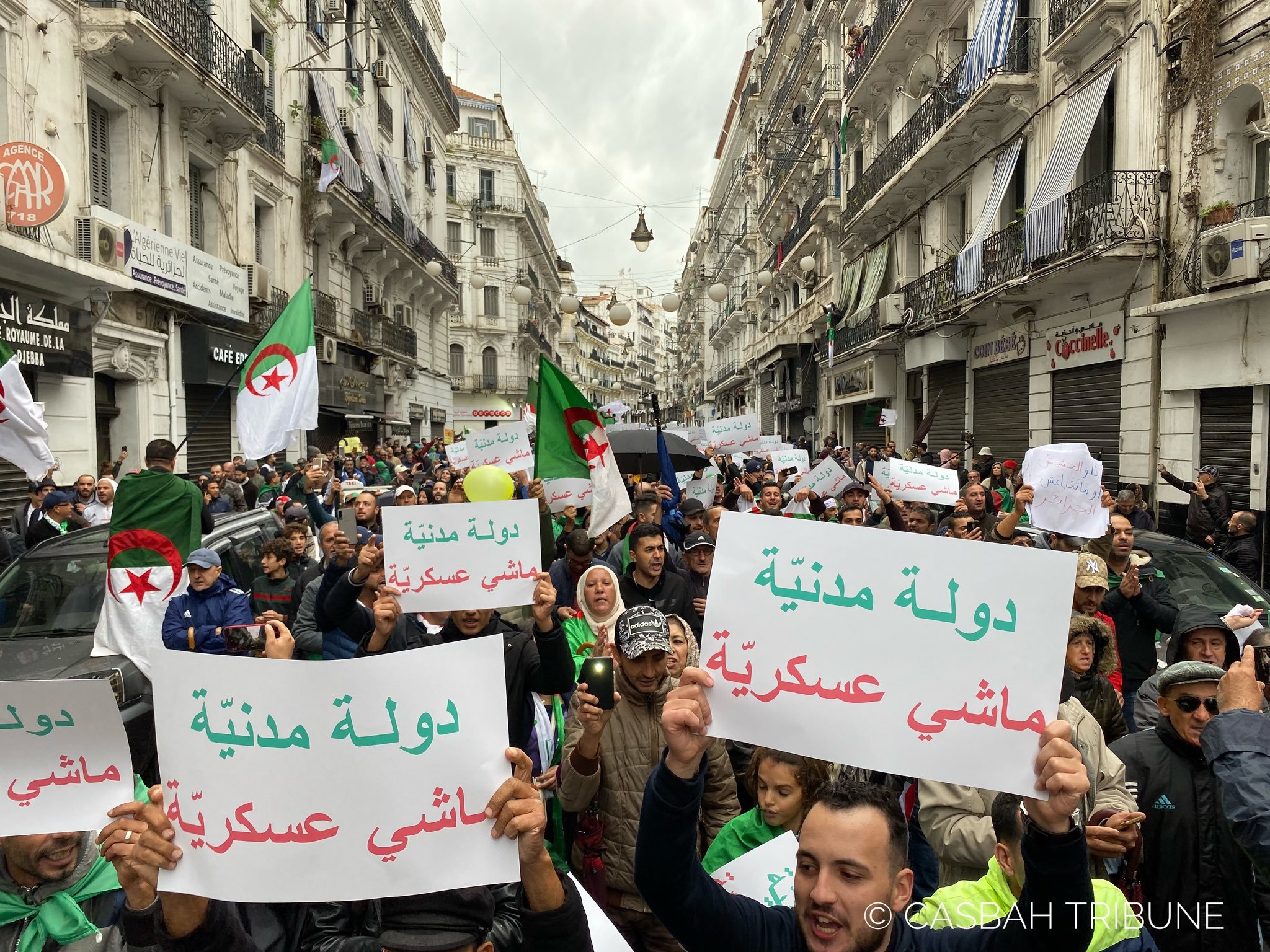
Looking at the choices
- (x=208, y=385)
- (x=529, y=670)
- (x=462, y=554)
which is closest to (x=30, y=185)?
(x=208, y=385)

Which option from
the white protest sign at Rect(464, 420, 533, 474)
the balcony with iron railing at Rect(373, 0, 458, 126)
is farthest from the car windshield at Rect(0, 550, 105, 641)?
the balcony with iron railing at Rect(373, 0, 458, 126)

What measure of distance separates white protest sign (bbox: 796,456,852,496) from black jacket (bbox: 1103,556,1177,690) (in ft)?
13.6

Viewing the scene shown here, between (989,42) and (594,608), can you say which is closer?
(594,608)

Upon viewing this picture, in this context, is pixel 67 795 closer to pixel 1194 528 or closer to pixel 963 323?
pixel 1194 528

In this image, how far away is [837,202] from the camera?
1094 inches

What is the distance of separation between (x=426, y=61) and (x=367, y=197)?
11943 mm

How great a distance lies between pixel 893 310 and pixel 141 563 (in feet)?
65.7

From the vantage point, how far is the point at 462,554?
427cm

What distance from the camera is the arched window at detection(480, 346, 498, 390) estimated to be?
52.0m

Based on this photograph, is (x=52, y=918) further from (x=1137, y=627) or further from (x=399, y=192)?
(x=399, y=192)

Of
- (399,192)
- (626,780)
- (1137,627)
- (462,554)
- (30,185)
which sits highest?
(399,192)

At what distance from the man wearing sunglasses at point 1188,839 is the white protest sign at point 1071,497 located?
3815mm

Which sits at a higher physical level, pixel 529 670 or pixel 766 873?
pixel 529 670

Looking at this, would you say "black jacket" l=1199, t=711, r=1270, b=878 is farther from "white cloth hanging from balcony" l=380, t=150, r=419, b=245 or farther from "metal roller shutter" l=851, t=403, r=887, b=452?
"white cloth hanging from balcony" l=380, t=150, r=419, b=245
